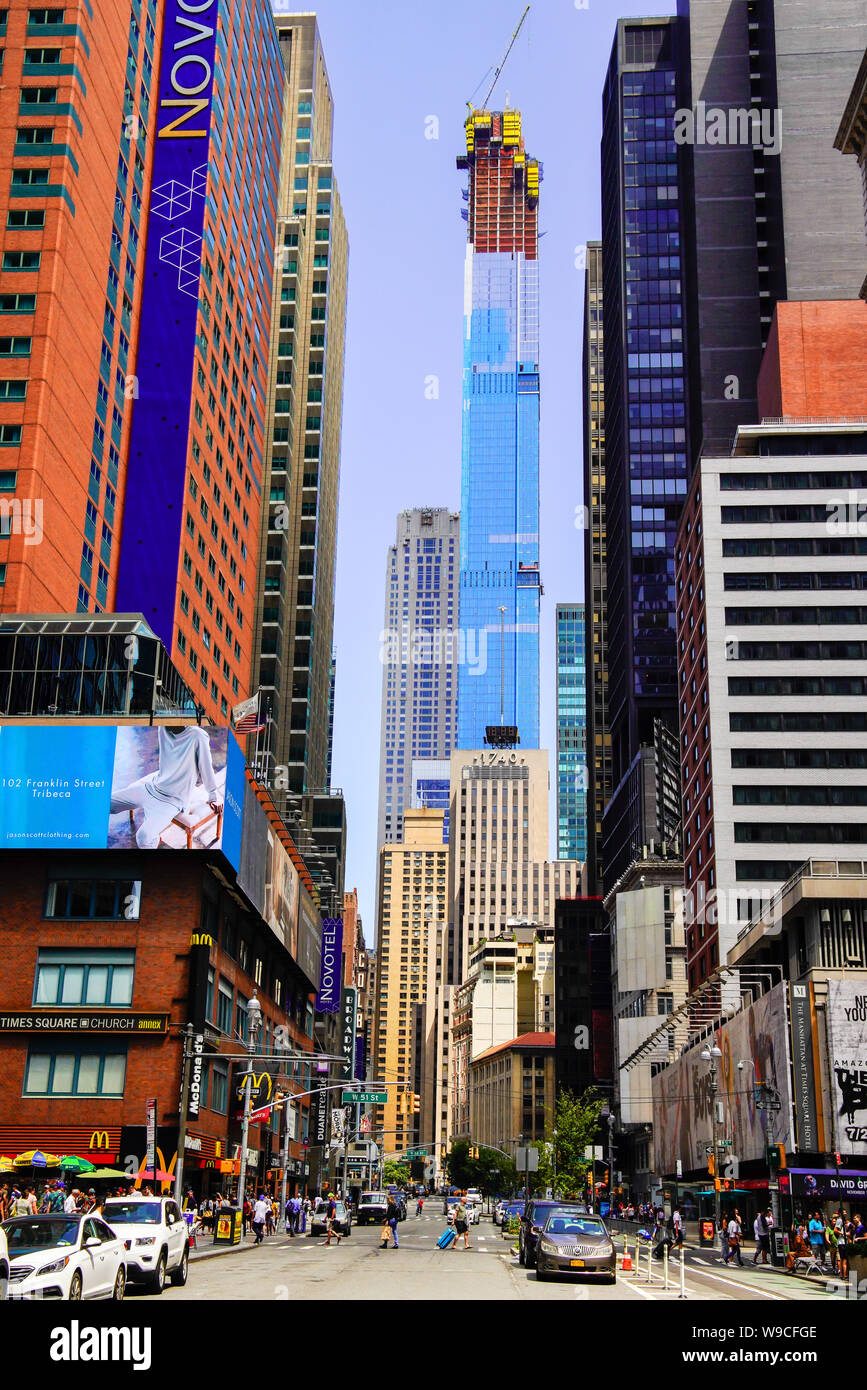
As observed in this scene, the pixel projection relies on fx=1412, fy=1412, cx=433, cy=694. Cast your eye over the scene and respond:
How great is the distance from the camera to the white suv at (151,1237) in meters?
24.1

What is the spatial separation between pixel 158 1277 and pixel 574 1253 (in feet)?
31.9

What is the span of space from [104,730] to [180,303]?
4014 centimetres

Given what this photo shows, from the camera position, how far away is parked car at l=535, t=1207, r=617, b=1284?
1179 inches

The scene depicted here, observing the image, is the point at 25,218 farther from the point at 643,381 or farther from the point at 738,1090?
the point at 643,381

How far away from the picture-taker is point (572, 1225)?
31641mm

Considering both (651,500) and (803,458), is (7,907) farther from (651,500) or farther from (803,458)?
(651,500)

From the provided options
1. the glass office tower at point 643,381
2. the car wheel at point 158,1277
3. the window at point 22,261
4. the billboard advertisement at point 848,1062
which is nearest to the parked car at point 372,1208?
the billboard advertisement at point 848,1062

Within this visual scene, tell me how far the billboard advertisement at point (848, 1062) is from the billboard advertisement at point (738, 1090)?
2778mm

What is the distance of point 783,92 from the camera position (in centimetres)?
14512

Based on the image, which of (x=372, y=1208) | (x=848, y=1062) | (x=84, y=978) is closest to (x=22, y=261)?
(x=84, y=978)

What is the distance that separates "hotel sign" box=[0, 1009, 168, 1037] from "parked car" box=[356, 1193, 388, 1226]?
53.9 feet

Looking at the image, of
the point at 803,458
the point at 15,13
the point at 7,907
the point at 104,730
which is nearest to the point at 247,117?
the point at 15,13

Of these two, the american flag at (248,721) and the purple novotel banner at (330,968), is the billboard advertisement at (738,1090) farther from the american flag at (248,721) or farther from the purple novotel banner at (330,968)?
the purple novotel banner at (330,968)

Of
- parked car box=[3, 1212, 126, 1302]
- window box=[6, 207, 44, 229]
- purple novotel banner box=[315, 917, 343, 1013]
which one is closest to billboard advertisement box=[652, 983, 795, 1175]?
purple novotel banner box=[315, 917, 343, 1013]
